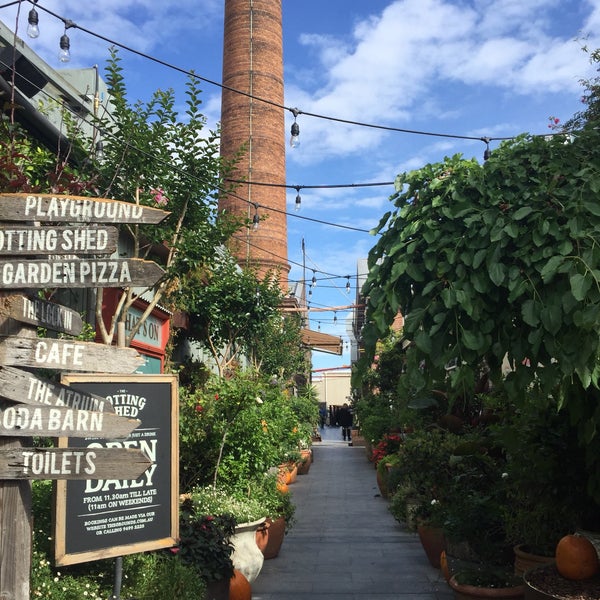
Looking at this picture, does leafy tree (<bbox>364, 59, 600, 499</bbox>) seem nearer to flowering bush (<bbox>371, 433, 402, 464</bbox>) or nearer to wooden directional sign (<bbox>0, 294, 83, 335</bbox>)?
wooden directional sign (<bbox>0, 294, 83, 335</bbox>)

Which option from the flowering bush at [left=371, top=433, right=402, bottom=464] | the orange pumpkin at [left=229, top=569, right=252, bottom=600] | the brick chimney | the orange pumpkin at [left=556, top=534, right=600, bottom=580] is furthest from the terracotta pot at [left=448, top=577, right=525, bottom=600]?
the brick chimney

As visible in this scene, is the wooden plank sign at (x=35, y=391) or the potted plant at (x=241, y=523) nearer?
the wooden plank sign at (x=35, y=391)

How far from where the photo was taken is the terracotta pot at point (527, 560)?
5.03m

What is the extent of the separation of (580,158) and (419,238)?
0.94 metres

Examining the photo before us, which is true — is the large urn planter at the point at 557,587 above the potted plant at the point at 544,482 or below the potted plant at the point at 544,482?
below

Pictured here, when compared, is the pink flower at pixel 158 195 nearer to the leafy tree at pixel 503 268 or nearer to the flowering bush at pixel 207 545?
the flowering bush at pixel 207 545

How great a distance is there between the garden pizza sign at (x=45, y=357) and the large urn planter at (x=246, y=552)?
3.38m

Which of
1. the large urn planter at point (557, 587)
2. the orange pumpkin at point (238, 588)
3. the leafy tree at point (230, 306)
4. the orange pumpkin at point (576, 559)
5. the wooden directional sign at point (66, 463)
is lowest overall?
the orange pumpkin at point (238, 588)

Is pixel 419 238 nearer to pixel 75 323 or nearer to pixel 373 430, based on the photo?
pixel 75 323

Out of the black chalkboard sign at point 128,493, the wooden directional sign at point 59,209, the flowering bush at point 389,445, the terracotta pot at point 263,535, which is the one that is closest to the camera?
the wooden directional sign at point 59,209

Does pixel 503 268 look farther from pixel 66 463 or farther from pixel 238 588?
pixel 238 588

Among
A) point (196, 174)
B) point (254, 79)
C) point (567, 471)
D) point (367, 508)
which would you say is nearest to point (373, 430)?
point (367, 508)

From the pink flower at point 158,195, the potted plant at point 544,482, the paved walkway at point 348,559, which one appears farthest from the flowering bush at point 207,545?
the pink flower at point 158,195

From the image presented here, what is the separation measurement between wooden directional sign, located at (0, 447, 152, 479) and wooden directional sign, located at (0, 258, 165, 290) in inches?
30.8
